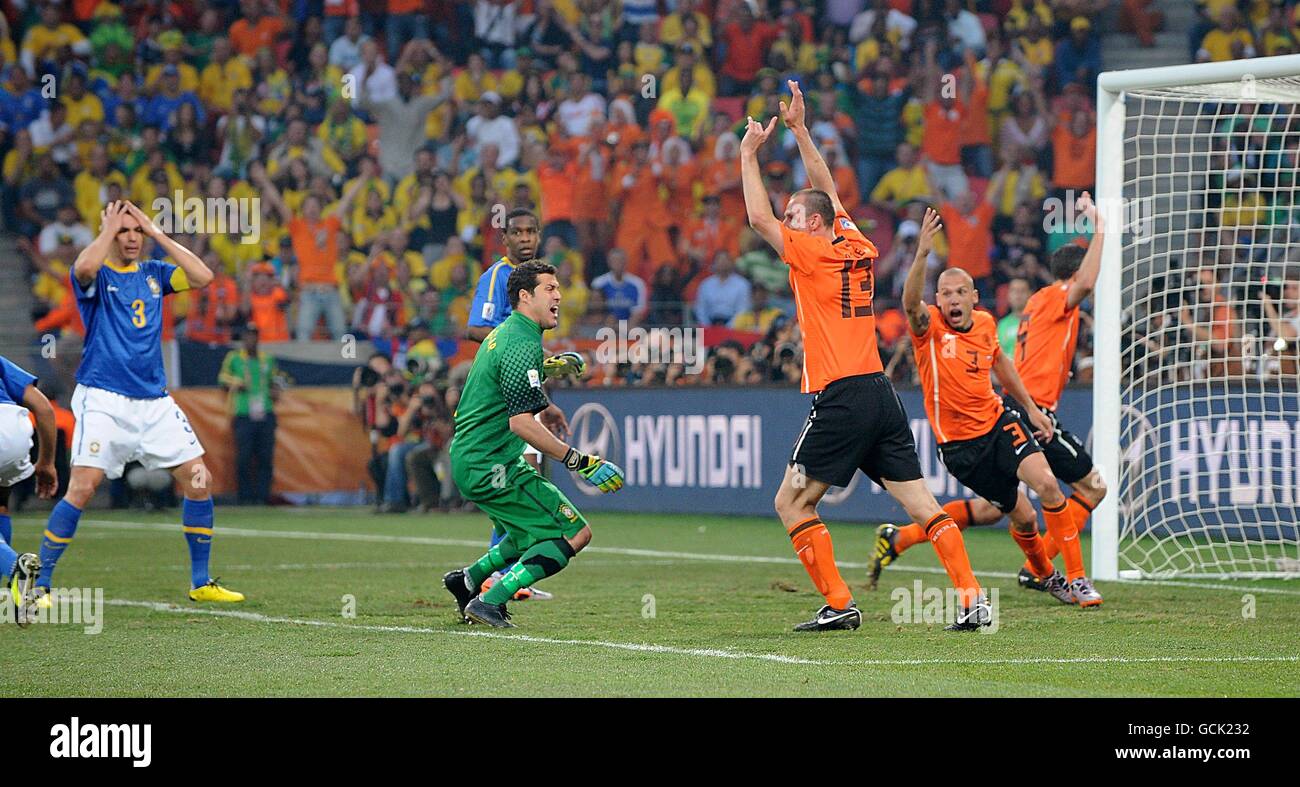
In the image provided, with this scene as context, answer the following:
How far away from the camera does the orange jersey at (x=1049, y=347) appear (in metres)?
11.0

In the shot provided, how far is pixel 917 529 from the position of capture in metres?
10.7

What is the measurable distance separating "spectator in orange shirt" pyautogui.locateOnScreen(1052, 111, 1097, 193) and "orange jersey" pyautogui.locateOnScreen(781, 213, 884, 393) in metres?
12.2

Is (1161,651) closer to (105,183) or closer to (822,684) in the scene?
(822,684)

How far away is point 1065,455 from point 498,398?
3.74 m

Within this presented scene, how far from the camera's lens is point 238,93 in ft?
79.8

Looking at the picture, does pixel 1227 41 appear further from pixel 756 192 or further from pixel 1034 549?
pixel 756 192

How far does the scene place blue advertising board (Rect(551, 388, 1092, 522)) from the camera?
17.5 meters

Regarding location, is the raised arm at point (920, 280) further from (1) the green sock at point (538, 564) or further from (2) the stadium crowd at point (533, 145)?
(2) the stadium crowd at point (533, 145)

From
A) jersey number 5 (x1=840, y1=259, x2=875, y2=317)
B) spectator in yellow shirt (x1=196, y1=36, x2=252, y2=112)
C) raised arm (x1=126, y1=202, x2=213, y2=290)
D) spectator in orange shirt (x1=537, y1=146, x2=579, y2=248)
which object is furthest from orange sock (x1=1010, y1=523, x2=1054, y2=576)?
spectator in yellow shirt (x1=196, y1=36, x2=252, y2=112)

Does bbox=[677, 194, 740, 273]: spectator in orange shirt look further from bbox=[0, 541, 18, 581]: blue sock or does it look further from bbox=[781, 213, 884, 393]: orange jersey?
bbox=[0, 541, 18, 581]: blue sock

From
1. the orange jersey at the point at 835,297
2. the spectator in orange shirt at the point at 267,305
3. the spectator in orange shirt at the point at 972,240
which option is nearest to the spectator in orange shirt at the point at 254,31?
the spectator in orange shirt at the point at 267,305

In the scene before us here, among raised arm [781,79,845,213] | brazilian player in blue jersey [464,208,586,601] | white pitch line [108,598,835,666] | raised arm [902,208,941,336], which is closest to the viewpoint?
white pitch line [108,598,835,666]

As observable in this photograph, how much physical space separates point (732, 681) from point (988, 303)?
41.9 feet

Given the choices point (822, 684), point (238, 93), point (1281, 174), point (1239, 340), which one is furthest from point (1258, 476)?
point (238, 93)
